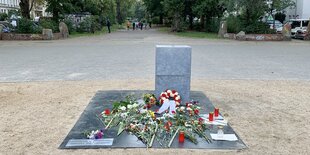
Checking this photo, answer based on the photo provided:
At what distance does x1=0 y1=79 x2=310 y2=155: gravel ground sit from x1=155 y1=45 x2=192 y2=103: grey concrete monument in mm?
943

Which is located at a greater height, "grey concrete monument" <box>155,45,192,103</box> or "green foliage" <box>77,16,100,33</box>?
"green foliage" <box>77,16,100,33</box>

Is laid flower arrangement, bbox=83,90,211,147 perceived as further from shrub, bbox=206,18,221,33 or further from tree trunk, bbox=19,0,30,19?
shrub, bbox=206,18,221,33

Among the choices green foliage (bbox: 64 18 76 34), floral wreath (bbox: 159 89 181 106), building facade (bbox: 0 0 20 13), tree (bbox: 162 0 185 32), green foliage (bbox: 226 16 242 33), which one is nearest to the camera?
floral wreath (bbox: 159 89 181 106)

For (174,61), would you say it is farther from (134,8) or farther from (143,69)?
(134,8)

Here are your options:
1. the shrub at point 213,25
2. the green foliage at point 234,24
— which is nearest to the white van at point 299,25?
the green foliage at point 234,24

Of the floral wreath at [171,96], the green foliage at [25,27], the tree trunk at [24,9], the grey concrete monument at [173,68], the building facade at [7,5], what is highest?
the building facade at [7,5]

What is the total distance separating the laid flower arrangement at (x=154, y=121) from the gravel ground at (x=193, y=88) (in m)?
0.43

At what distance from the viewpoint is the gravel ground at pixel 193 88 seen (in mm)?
4402

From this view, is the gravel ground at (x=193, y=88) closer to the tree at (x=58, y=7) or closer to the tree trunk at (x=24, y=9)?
the tree trunk at (x=24, y=9)

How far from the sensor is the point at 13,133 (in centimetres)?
486

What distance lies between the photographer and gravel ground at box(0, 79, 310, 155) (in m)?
4.40

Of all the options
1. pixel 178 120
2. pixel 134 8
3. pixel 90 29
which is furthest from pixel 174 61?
pixel 134 8

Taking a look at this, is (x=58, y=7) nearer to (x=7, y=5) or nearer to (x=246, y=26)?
(x=246, y=26)

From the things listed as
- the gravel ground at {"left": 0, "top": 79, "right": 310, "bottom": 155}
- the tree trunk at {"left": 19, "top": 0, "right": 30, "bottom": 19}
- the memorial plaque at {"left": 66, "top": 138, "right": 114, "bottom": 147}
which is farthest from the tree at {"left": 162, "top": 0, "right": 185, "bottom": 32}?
the memorial plaque at {"left": 66, "top": 138, "right": 114, "bottom": 147}
